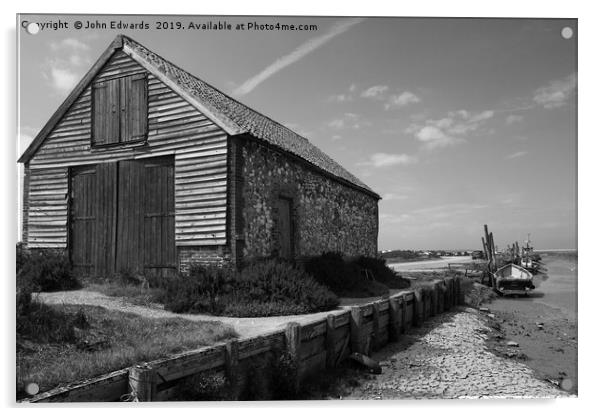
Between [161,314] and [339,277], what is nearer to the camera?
[161,314]

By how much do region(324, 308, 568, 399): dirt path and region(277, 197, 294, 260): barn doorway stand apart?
420cm

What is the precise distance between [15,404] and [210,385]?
2.21 m

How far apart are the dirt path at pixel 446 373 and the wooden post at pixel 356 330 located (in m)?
0.54

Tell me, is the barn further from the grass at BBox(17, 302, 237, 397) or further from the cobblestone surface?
the cobblestone surface

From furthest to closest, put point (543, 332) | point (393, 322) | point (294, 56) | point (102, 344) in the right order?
1. point (543, 332)
2. point (393, 322)
3. point (294, 56)
4. point (102, 344)

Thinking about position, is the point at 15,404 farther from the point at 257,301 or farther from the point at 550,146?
the point at 550,146

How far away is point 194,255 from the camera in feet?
36.6

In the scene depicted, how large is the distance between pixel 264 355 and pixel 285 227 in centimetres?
748

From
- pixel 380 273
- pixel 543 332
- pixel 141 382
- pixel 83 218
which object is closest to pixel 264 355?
pixel 141 382

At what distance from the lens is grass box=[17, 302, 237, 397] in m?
5.08

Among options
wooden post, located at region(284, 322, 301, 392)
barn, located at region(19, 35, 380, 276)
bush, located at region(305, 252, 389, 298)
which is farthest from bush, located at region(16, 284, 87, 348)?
bush, located at region(305, 252, 389, 298)

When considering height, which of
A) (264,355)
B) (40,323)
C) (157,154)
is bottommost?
(264,355)

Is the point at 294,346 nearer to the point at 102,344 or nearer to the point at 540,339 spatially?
the point at 102,344

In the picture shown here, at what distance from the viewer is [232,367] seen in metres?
5.54
